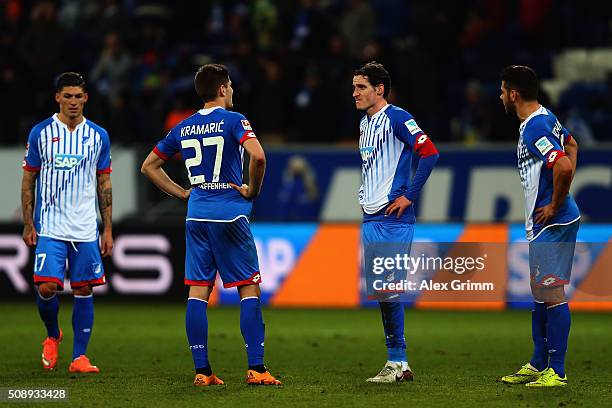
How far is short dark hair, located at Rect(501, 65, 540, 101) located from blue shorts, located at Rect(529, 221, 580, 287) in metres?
0.92

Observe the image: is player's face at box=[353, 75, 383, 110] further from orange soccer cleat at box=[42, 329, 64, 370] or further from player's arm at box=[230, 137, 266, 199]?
orange soccer cleat at box=[42, 329, 64, 370]

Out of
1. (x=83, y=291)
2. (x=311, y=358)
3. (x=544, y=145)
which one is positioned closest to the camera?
(x=544, y=145)

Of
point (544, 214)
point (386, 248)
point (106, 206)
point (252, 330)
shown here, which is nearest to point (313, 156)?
point (106, 206)

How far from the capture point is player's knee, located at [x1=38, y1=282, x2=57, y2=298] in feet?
31.2

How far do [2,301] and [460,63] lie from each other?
807 cm

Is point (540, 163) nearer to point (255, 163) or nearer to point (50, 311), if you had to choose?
point (255, 163)

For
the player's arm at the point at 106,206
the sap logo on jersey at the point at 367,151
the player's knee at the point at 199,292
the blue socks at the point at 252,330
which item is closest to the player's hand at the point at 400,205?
the sap logo on jersey at the point at 367,151

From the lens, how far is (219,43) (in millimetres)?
20266

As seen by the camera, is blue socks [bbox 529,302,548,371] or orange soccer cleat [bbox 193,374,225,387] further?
blue socks [bbox 529,302,548,371]

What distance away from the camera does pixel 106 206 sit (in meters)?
9.67

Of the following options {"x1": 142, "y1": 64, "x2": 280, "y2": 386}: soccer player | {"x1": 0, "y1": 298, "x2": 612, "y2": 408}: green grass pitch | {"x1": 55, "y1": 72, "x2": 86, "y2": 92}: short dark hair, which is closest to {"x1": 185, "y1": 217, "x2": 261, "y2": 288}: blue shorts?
{"x1": 142, "y1": 64, "x2": 280, "y2": 386}: soccer player

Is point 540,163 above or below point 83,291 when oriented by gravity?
above

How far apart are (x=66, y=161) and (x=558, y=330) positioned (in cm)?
393

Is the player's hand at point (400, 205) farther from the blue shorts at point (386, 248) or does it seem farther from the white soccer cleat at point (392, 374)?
the white soccer cleat at point (392, 374)
